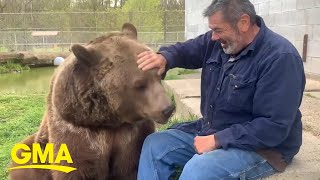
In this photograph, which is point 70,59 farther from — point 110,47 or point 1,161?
point 1,161

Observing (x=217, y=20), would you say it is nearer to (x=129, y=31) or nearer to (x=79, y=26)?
(x=129, y=31)

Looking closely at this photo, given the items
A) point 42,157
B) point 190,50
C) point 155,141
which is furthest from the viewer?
point 190,50

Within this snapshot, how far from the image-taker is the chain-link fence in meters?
22.7

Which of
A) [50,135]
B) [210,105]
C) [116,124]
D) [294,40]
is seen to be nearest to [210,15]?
[210,105]

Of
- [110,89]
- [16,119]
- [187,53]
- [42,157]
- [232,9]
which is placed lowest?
[16,119]

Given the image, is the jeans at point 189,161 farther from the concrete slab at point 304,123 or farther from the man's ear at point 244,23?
the man's ear at point 244,23

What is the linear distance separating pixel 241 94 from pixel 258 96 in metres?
0.14

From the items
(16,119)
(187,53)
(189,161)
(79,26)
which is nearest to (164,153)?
(189,161)

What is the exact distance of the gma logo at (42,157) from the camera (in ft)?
9.47

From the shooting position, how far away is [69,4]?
29.2 metres

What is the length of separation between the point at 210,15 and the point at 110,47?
0.69 m

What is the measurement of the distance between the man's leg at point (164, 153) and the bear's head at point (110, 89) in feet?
0.89

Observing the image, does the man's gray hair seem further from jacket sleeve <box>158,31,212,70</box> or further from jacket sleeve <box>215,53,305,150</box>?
jacket sleeve <box>158,31,212,70</box>

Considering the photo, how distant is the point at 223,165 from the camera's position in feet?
8.80
